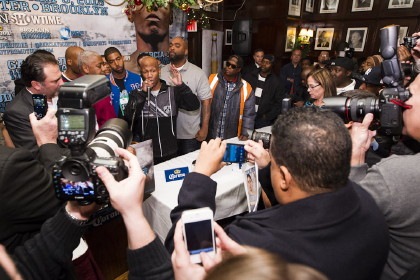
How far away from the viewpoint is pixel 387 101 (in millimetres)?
1304

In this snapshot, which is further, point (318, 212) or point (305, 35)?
point (305, 35)

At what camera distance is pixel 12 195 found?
90cm

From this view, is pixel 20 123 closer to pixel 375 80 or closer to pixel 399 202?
pixel 399 202

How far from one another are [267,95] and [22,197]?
12.8 ft

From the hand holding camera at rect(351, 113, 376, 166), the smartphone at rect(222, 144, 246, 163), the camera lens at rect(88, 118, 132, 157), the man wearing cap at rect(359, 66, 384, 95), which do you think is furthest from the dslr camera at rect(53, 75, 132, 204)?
the man wearing cap at rect(359, 66, 384, 95)

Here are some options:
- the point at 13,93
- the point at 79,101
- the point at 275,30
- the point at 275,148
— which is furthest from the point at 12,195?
the point at 275,30

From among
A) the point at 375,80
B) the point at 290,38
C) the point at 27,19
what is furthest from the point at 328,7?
the point at 27,19

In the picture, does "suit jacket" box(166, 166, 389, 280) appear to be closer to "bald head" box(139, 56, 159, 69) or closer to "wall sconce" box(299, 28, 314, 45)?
"bald head" box(139, 56, 159, 69)

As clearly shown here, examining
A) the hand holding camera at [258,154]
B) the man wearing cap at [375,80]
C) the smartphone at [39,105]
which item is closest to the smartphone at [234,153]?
the hand holding camera at [258,154]

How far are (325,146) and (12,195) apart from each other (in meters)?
1.12

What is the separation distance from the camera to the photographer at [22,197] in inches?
35.0

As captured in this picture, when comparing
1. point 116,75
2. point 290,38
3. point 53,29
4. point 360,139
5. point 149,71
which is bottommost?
point 360,139

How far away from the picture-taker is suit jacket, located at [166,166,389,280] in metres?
0.72

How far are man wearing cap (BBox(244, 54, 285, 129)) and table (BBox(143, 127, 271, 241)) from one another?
2249mm
